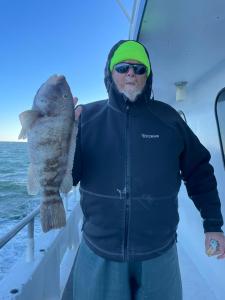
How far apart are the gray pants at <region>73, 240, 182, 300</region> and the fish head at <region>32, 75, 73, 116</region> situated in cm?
84

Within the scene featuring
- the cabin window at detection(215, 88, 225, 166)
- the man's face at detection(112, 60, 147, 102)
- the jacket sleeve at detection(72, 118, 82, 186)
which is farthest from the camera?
the cabin window at detection(215, 88, 225, 166)

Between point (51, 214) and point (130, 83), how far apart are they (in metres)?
0.87

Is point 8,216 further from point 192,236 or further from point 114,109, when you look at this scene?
point 114,109

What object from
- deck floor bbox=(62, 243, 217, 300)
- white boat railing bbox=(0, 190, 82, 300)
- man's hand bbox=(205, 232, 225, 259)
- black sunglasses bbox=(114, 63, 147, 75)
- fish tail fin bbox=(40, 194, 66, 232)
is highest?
black sunglasses bbox=(114, 63, 147, 75)

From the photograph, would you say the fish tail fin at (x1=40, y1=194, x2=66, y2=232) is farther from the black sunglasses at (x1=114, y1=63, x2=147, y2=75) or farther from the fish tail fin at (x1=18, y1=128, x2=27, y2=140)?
the black sunglasses at (x1=114, y1=63, x2=147, y2=75)

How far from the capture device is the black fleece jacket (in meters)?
1.71

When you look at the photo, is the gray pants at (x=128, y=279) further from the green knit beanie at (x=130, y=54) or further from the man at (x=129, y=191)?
the green knit beanie at (x=130, y=54)

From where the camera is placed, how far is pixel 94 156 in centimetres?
176

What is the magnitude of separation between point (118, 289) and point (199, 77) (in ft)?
8.55

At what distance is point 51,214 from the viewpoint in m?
1.50

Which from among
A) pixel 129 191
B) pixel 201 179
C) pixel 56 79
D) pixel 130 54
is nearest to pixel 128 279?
pixel 129 191

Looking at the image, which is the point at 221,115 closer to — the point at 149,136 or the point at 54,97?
the point at 149,136

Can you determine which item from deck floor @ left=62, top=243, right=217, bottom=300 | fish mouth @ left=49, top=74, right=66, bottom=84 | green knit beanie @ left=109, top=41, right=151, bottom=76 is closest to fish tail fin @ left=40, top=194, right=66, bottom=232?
fish mouth @ left=49, top=74, right=66, bottom=84

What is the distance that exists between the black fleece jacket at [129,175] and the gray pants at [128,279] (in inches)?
1.9
